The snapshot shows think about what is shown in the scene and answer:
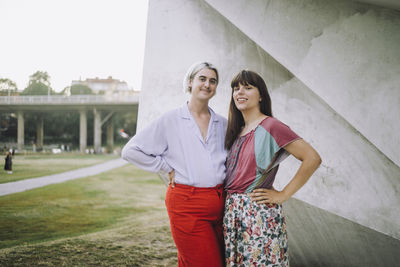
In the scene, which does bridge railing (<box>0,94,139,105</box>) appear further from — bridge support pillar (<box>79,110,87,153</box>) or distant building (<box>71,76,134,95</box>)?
bridge support pillar (<box>79,110,87,153</box>)

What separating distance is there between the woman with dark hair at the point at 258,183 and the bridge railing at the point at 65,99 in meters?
6.02

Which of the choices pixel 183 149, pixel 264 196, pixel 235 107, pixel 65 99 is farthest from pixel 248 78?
pixel 65 99

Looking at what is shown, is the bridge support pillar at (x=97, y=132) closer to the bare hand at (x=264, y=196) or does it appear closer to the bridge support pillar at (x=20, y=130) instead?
the bridge support pillar at (x=20, y=130)

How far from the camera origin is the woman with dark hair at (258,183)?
198cm

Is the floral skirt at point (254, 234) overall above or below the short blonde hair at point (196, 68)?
below

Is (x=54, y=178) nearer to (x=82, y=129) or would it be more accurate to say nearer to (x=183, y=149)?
(x=82, y=129)

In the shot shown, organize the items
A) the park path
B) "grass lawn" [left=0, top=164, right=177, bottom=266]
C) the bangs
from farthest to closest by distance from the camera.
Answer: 1. the park path
2. "grass lawn" [left=0, top=164, right=177, bottom=266]
3. the bangs

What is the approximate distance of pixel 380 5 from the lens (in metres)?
2.45

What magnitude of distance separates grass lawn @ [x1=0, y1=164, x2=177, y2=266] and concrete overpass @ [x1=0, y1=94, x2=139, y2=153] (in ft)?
4.25

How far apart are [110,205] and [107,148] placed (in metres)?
3.21

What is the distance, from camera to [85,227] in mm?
6434

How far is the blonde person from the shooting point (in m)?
2.23

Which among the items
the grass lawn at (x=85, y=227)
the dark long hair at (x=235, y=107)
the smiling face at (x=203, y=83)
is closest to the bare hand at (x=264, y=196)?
the dark long hair at (x=235, y=107)

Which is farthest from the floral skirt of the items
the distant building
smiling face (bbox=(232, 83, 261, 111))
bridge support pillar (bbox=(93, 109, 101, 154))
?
bridge support pillar (bbox=(93, 109, 101, 154))
